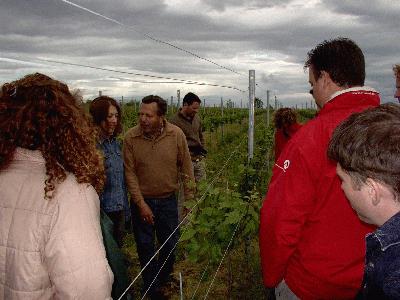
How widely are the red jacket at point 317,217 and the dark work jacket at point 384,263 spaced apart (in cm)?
77

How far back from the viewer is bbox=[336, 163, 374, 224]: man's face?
1.35m

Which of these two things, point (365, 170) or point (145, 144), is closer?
point (365, 170)

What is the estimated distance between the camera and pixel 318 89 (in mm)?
2305

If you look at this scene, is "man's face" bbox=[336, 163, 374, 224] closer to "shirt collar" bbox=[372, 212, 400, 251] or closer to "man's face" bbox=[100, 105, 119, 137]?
"shirt collar" bbox=[372, 212, 400, 251]

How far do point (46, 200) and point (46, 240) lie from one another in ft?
0.46

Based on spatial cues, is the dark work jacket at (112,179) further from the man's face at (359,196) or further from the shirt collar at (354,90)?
the man's face at (359,196)

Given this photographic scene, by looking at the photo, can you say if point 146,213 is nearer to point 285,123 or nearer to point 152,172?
point 152,172

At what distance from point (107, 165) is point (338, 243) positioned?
2.34 meters

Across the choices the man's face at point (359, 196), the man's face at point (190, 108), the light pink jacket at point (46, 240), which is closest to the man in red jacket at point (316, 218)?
the man's face at point (359, 196)

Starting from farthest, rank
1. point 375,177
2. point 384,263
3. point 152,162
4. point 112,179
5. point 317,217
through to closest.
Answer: point 152,162 → point 112,179 → point 317,217 → point 375,177 → point 384,263

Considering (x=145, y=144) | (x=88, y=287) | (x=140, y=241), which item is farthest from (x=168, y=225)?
(x=88, y=287)

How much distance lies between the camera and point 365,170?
131 centimetres

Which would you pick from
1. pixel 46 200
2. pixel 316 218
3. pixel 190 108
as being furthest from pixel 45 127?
pixel 190 108

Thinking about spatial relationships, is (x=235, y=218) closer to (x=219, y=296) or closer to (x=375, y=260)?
(x=219, y=296)
